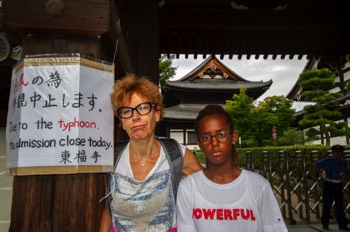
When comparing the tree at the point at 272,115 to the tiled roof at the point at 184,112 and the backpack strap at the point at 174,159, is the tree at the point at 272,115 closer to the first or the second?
the tiled roof at the point at 184,112

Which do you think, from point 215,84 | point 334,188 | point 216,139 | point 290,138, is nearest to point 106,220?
point 216,139

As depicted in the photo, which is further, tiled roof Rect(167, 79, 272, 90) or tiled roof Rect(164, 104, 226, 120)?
tiled roof Rect(167, 79, 272, 90)

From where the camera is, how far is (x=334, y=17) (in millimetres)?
3762

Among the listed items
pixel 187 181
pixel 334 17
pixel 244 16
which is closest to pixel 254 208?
pixel 187 181

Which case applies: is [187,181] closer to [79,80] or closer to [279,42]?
[79,80]

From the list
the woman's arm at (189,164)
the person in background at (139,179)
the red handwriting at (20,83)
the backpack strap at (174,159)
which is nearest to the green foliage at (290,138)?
the woman's arm at (189,164)

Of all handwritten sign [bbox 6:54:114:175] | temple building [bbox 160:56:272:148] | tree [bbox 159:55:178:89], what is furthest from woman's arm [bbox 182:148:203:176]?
temple building [bbox 160:56:272:148]

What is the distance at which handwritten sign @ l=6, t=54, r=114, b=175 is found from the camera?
1.60m

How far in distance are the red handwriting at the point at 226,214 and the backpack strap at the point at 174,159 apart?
0.21m

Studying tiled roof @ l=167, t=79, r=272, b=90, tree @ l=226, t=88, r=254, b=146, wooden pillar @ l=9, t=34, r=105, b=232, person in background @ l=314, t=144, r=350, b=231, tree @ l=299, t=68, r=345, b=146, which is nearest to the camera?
wooden pillar @ l=9, t=34, r=105, b=232

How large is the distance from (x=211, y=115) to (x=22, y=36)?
1.20 meters

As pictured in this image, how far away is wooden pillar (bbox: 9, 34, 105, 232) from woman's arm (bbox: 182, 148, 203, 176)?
571mm

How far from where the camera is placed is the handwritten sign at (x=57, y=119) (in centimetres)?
160

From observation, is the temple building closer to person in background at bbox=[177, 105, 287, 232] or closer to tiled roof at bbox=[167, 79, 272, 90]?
tiled roof at bbox=[167, 79, 272, 90]
